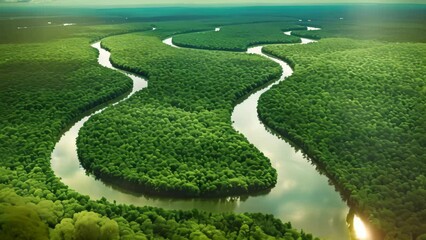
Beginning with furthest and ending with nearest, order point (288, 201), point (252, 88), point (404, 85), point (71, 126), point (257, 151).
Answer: point (252, 88)
point (404, 85)
point (71, 126)
point (257, 151)
point (288, 201)

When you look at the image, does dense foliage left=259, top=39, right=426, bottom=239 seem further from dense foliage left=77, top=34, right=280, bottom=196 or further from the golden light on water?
dense foliage left=77, top=34, right=280, bottom=196

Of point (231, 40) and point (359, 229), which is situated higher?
point (231, 40)

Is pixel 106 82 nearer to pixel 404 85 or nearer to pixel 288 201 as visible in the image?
pixel 288 201

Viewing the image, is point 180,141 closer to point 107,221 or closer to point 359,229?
point 107,221

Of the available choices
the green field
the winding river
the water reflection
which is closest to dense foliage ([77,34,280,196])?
the green field

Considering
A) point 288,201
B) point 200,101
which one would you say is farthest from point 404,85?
point 288,201

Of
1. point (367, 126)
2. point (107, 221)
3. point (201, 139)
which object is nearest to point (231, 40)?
point (367, 126)
